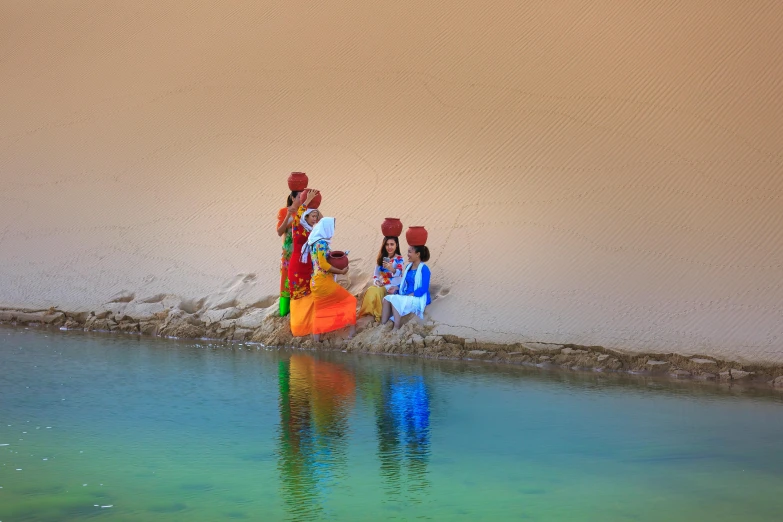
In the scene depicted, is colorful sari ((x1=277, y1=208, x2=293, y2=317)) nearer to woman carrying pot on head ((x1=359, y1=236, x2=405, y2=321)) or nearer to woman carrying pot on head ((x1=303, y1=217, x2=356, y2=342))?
woman carrying pot on head ((x1=303, y1=217, x2=356, y2=342))

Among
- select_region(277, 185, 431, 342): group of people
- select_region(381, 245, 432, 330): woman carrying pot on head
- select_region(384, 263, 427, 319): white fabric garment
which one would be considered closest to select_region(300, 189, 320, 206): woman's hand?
select_region(277, 185, 431, 342): group of people

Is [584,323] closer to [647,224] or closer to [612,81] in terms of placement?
[647,224]

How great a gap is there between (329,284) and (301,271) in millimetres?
397

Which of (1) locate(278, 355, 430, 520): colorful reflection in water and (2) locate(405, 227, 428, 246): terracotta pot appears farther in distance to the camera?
(2) locate(405, 227, 428, 246): terracotta pot

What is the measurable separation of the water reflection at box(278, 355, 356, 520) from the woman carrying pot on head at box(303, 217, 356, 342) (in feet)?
3.30

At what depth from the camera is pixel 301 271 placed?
9852mm

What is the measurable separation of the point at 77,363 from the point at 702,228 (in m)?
7.07

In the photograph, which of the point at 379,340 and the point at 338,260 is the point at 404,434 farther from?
the point at 338,260

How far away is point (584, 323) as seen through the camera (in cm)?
977

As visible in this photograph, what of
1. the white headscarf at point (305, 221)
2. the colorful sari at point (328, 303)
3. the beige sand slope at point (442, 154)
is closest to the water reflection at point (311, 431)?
the colorful sari at point (328, 303)

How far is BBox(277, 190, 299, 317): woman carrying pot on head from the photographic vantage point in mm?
9922

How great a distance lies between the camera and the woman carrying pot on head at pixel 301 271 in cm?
979

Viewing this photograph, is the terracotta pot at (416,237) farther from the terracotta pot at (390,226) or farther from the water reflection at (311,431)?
the water reflection at (311,431)

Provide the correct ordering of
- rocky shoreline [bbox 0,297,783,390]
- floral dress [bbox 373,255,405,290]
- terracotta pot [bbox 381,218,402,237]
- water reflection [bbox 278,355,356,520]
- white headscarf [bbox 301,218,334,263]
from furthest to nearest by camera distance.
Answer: floral dress [bbox 373,255,405,290] < terracotta pot [bbox 381,218,402,237] < white headscarf [bbox 301,218,334,263] < rocky shoreline [bbox 0,297,783,390] < water reflection [bbox 278,355,356,520]
